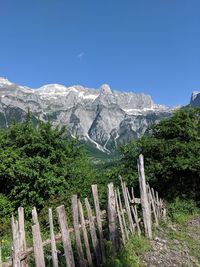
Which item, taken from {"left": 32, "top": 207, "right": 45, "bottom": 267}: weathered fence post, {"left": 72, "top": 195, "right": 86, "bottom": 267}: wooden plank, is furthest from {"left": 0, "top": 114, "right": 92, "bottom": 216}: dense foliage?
{"left": 32, "top": 207, "right": 45, "bottom": 267}: weathered fence post

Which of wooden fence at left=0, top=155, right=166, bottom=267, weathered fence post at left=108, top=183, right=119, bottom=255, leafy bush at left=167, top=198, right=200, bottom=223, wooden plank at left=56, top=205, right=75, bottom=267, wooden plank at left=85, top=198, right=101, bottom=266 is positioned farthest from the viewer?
leafy bush at left=167, top=198, right=200, bottom=223

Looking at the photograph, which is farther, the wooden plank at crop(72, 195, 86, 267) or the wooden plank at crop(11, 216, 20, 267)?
the wooden plank at crop(72, 195, 86, 267)

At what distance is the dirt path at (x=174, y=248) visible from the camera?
10547 millimetres

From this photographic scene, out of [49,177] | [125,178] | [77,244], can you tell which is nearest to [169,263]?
[77,244]

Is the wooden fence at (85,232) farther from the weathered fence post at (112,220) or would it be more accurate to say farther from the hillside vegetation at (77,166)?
the hillside vegetation at (77,166)

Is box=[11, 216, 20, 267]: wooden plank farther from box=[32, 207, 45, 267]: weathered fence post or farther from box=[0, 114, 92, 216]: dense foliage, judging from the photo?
box=[0, 114, 92, 216]: dense foliage

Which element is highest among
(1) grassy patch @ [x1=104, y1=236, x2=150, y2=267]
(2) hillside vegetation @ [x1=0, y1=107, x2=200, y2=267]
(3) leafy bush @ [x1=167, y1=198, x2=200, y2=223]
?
(2) hillside vegetation @ [x1=0, y1=107, x2=200, y2=267]

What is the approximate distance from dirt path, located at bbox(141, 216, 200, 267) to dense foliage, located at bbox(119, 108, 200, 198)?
18.3 feet

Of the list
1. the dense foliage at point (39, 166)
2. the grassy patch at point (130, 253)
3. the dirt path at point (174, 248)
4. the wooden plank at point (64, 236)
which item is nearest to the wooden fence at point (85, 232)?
the wooden plank at point (64, 236)

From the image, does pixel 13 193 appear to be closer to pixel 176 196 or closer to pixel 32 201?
pixel 32 201

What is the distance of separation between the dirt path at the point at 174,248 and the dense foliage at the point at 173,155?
5.58m

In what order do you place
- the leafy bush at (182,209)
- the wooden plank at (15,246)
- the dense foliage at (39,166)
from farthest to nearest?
the dense foliage at (39,166)
the leafy bush at (182,209)
the wooden plank at (15,246)

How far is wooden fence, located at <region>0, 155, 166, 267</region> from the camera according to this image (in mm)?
7047

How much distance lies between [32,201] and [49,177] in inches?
55.2
